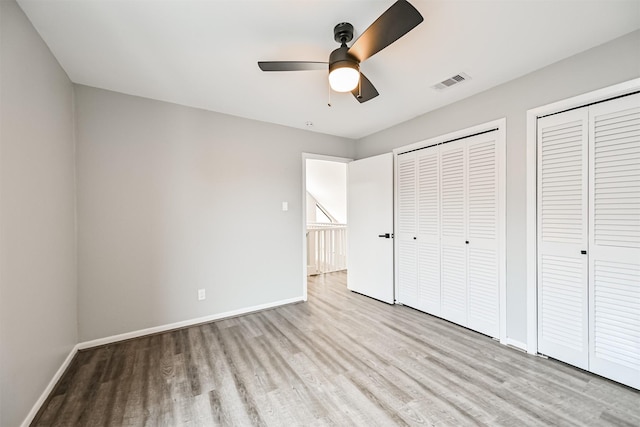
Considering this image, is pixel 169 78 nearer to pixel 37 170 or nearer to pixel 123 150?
pixel 123 150

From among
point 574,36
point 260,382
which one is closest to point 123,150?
point 260,382

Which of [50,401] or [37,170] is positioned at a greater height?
[37,170]

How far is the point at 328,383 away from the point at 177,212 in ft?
7.58

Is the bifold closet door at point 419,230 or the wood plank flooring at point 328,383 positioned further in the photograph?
the bifold closet door at point 419,230

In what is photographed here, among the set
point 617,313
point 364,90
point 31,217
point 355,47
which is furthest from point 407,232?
point 31,217

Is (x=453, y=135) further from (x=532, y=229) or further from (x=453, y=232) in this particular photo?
(x=532, y=229)

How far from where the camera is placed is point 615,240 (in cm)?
192

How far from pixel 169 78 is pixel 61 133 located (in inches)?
38.5

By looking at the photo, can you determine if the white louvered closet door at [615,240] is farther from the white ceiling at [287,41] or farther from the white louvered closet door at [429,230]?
the white louvered closet door at [429,230]

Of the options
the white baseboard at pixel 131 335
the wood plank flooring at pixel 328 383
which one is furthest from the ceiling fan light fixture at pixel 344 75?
the white baseboard at pixel 131 335

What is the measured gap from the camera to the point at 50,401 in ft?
5.89

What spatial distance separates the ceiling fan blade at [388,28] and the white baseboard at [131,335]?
2.99m

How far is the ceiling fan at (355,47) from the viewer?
1347 millimetres

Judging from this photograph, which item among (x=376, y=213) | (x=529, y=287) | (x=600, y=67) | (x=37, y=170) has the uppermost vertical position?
(x=600, y=67)
